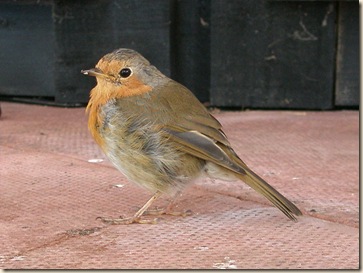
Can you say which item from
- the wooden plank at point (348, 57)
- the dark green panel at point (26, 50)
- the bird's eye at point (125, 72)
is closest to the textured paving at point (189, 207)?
the wooden plank at point (348, 57)

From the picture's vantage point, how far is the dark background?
6148 millimetres

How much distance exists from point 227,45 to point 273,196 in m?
2.72

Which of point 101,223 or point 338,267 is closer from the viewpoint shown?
point 338,267

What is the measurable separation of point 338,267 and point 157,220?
966 millimetres

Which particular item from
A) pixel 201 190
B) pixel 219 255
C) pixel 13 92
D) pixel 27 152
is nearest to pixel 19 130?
pixel 27 152

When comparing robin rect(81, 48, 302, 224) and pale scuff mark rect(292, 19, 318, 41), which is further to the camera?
pale scuff mark rect(292, 19, 318, 41)

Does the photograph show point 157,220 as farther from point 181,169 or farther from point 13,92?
point 13,92

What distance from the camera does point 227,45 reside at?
20.4 ft

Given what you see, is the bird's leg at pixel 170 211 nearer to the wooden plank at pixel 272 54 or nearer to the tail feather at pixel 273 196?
the tail feather at pixel 273 196

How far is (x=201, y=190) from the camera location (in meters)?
4.27

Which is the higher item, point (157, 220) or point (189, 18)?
point (189, 18)

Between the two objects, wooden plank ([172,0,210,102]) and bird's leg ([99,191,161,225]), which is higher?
wooden plank ([172,0,210,102])

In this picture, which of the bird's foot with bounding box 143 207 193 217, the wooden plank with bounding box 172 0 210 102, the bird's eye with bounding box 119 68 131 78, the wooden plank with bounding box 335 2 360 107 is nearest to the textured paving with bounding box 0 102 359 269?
the bird's foot with bounding box 143 207 193 217

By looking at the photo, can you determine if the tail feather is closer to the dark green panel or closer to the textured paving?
the textured paving
